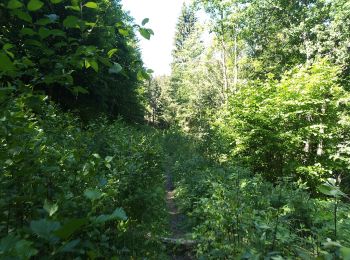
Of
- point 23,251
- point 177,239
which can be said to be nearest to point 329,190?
point 23,251

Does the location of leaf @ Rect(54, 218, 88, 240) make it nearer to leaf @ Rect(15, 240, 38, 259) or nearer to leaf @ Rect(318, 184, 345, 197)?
leaf @ Rect(15, 240, 38, 259)

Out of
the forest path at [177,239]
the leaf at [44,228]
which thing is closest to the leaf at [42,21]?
the leaf at [44,228]

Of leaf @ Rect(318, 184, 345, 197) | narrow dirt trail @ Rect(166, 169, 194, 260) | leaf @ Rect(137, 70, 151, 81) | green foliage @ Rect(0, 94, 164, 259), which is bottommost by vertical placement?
narrow dirt trail @ Rect(166, 169, 194, 260)

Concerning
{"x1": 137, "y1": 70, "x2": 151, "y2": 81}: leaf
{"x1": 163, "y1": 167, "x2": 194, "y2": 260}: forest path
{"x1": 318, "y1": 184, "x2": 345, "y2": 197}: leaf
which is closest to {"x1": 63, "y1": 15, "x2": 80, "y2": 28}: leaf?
{"x1": 137, "y1": 70, "x2": 151, "y2": 81}: leaf

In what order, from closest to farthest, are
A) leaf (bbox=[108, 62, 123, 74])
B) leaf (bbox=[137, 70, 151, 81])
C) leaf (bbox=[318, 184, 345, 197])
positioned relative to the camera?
leaf (bbox=[318, 184, 345, 197]), leaf (bbox=[108, 62, 123, 74]), leaf (bbox=[137, 70, 151, 81])

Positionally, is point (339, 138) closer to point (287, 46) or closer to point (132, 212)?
point (287, 46)

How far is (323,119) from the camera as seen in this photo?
464 inches

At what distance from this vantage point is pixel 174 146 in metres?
24.7

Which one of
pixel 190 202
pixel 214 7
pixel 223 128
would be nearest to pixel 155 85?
pixel 214 7

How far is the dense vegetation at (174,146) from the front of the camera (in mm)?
1736

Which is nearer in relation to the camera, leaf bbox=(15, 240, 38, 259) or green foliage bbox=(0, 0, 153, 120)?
leaf bbox=(15, 240, 38, 259)

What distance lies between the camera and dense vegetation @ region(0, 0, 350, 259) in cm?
174

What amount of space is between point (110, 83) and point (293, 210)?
54.0 feet

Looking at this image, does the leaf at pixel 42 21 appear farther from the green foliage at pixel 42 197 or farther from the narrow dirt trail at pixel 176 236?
the narrow dirt trail at pixel 176 236
